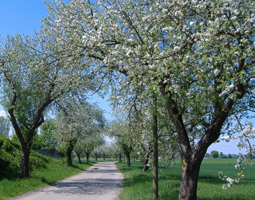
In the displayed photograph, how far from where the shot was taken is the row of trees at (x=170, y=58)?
17.4 ft

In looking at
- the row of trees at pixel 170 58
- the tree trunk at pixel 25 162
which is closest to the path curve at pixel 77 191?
the tree trunk at pixel 25 162

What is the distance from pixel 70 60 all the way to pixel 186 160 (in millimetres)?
5182

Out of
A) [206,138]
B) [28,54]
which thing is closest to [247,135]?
[206,138]

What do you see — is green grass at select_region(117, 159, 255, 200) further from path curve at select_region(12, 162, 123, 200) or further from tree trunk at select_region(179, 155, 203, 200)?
tree trunk at select_region(179, 155, 203, 200)

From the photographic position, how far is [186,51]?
6137 millimetres

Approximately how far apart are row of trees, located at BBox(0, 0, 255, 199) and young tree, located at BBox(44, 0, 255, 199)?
0.08 ft

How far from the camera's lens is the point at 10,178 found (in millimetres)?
13531

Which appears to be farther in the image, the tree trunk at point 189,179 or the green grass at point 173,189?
the green grass at point 173,189

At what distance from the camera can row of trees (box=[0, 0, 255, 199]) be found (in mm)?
5312

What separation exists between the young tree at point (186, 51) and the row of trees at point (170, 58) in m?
0.02

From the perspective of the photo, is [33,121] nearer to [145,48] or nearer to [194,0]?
[145,48]

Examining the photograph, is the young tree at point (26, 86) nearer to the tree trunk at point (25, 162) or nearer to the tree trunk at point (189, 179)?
the tree trunk at point (25, 162)

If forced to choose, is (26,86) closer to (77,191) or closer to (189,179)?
(77,191)

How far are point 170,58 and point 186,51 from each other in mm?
771
